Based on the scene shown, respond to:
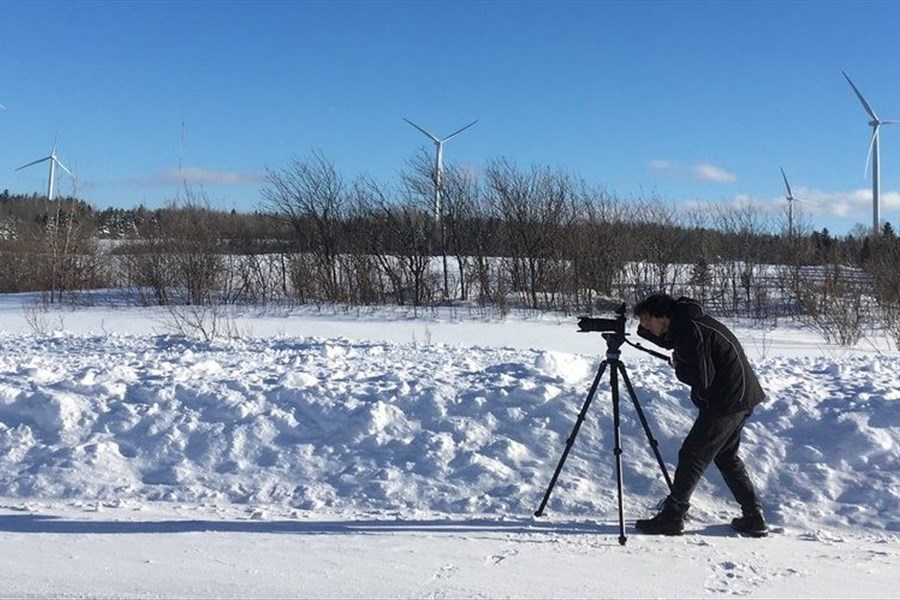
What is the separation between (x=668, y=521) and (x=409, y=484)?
212 centimetres

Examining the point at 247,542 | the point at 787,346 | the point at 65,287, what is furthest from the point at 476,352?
the point at 65,287

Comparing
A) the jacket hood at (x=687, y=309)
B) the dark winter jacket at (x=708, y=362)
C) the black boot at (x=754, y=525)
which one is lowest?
the black boot at (x=754, y=525)

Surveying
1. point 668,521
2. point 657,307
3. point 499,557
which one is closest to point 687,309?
point 657,307

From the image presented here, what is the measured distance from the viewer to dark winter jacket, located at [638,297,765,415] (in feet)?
19.1

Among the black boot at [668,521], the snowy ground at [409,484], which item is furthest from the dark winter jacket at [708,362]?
the snowy ground at [409,484]

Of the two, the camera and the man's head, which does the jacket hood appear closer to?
the man's head

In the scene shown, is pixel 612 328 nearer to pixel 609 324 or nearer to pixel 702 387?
pixel 609 324

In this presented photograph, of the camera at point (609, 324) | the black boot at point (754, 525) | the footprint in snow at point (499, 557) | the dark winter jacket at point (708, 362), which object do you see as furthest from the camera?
the camera at point (609, 324)

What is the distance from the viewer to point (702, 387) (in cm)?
581

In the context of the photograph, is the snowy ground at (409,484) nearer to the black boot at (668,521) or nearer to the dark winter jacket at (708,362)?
the black boot at (668,521)

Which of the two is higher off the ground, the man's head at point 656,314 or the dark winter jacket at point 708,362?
the man's head at point 656,314

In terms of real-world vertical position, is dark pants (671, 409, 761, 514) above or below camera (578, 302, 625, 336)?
below

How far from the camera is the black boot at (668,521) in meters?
6.00

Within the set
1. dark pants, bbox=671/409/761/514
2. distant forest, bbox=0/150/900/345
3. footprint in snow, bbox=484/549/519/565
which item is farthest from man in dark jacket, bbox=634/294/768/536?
distant forest, bbox=0/150/900/345
